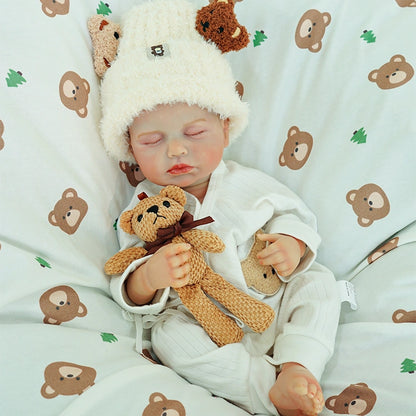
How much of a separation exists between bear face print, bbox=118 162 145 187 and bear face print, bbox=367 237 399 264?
2.00ft

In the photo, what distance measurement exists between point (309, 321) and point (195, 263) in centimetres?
27

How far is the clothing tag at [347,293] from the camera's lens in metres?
1.03

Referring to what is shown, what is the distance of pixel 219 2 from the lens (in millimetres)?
1016

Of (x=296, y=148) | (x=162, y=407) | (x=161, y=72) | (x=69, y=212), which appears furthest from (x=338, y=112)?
(x=162, y=407)

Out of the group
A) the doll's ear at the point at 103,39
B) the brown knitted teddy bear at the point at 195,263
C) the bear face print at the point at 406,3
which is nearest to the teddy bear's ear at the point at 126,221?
the brown knitted teddy bear at the point at 195,263

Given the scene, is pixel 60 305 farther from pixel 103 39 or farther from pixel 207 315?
pixel 103 39

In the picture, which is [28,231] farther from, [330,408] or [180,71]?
[330,408]

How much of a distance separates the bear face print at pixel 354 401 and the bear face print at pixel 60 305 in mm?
526

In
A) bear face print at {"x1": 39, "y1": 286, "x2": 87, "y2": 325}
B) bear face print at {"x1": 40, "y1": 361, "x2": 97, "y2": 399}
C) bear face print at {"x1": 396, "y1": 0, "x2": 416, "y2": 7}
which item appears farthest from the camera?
bear face print at {"x1": 396, "y1": 0, "x2": 416, "y2": 7}

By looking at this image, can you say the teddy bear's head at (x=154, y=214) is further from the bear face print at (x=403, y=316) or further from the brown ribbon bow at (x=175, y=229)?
the bear face print at (x=403, y=316)

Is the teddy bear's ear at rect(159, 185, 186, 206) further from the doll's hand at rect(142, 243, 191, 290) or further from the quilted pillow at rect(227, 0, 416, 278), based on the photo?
the quilted pillow at rect(227, 0, 416, 278)

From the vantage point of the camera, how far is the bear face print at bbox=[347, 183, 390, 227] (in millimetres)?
1094

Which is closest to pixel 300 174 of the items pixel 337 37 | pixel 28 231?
pixel 337 37

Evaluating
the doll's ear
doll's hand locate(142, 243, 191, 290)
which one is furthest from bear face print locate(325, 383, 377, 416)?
the doll's ear
